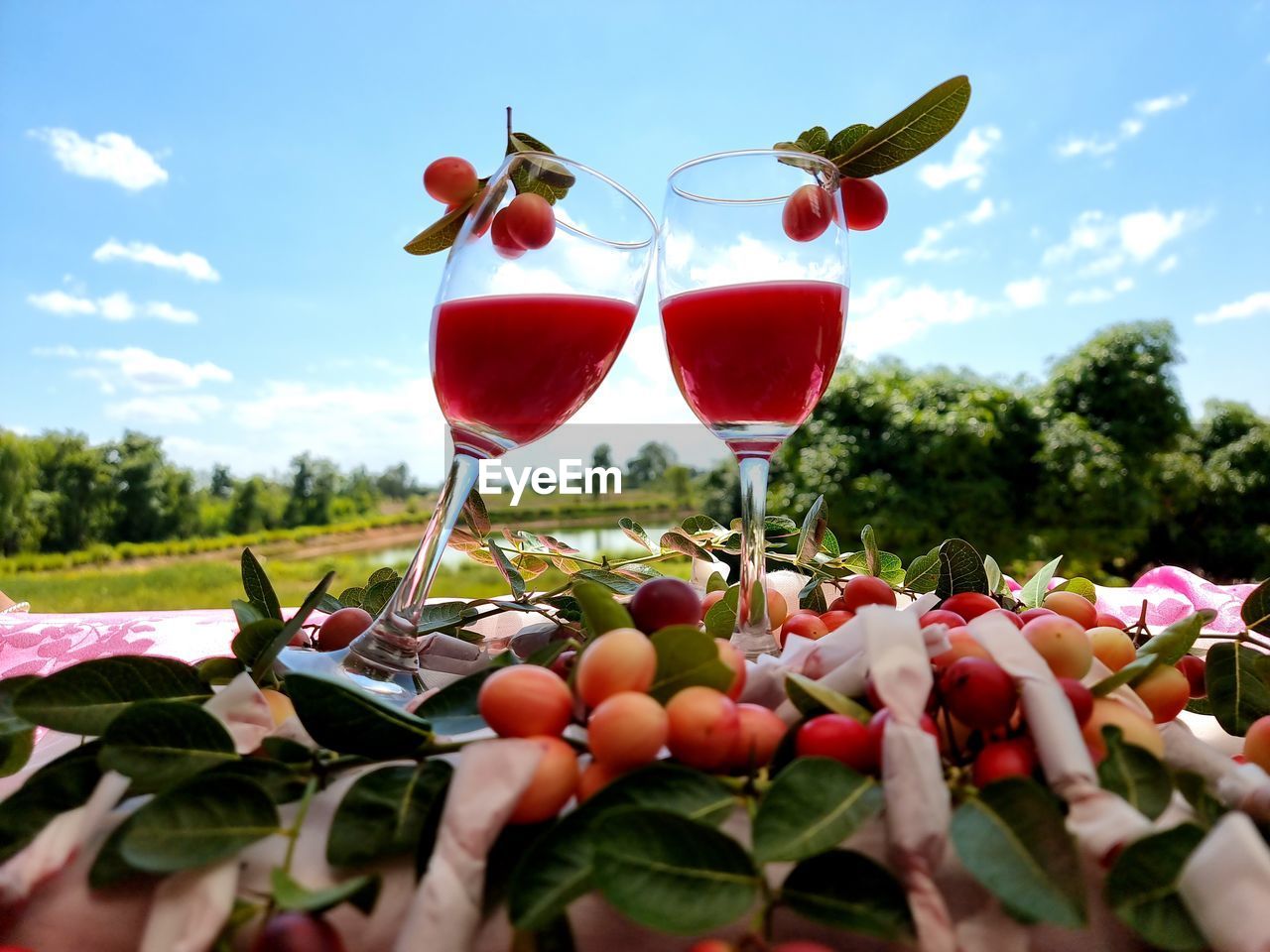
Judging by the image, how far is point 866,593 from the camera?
0.55 m

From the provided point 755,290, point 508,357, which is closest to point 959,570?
point 755,290

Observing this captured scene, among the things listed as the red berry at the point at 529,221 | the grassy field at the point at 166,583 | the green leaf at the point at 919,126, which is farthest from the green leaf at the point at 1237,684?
the grassy field at the point at 166,583

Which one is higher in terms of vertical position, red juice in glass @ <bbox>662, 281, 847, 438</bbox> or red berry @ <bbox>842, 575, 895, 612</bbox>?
red juice in glass @ <bbox>662, 281, 847, 438</bbox>

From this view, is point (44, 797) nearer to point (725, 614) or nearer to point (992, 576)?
point (725, 614)

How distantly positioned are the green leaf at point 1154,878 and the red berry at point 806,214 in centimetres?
46

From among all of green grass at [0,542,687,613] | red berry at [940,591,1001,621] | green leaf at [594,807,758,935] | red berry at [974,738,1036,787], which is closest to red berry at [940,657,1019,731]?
red berry at [974,738,1036,787]

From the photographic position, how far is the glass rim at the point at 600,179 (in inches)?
23.0

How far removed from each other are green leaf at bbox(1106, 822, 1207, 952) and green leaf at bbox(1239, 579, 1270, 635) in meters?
0.25

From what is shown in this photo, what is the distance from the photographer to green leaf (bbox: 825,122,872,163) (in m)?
0.61

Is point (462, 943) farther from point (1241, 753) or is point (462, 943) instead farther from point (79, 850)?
point (1241, 753)

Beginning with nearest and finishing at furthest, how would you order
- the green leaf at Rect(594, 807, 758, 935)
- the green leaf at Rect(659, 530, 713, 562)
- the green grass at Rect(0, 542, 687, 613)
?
1. the green leaf at Rect(594, 807, 758, 935)
2. the green leaf at Rect(659, 530, 713, 562)
3. the green grass at Rect(0, 542, 687, 613)

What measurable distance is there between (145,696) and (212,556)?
1300cm

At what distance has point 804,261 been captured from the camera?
60cm

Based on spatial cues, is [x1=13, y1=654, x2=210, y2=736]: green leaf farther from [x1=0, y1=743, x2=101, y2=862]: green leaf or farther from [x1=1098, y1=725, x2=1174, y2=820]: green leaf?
[x1=1098, y1=725, x2=1174, y2=820]: green leaf
